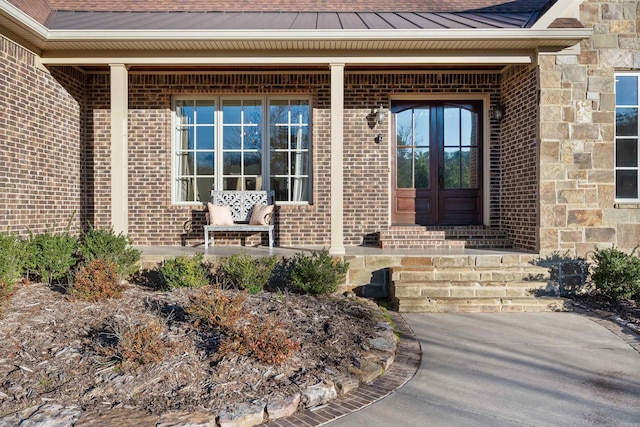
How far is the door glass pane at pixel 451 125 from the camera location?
27.6 feet

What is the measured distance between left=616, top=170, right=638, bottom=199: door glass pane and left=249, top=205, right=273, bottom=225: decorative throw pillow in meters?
5.18

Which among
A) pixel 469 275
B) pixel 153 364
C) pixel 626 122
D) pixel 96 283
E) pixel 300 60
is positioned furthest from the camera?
pixel 626 122

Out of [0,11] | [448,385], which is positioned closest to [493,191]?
[448,385]

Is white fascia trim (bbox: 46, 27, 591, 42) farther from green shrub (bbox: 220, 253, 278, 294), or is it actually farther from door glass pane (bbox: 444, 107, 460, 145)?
green shrub (bbox: 220, 253, 278, 294)

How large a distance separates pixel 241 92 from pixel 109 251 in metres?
3.60

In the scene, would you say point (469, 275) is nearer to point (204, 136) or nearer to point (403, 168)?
point (403, 168)

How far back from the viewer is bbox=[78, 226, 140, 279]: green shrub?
234 inches

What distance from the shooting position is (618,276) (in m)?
5.89

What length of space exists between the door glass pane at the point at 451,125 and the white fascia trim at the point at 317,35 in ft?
6.92

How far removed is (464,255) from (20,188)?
6085 mm

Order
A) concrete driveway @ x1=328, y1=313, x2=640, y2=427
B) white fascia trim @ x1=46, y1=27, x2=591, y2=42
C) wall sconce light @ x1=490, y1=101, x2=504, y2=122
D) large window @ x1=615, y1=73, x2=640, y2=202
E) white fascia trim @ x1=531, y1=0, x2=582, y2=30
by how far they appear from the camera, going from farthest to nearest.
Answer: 1. wall sconce light @ x1=490, y1=101, x2=504, y2=122
2. large window @ x1=615, y1=73, x2=640, y2=202
3. white fascia trim @ x1=531, y1=0, x2=582, y2=30
4. white fascia trim @ x1=46, y1=27, x2=591, y2=42
5. concrete driveway @ x1=328, y1=313, x2=640, y2=427

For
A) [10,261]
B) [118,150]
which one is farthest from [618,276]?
[10,261]

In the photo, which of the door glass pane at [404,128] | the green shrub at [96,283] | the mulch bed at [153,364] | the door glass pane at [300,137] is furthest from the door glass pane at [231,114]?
the mulch bed at [153,364]

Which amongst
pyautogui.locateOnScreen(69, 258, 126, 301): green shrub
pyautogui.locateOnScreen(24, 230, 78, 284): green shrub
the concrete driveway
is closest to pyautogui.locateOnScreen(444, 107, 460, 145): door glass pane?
the concrete driveway
